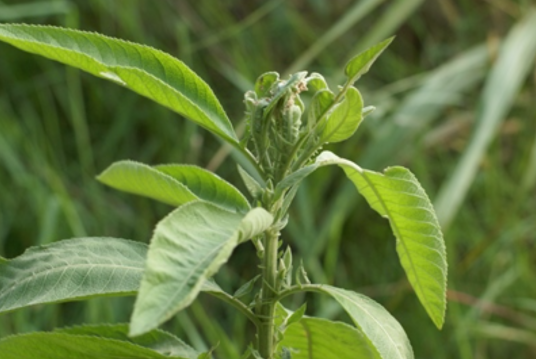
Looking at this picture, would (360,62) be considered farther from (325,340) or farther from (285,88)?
(325,340)

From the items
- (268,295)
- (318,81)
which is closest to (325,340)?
(268,295)

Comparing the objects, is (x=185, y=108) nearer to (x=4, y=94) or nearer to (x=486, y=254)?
(x=486, y=254)

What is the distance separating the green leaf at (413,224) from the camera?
496 millimetres

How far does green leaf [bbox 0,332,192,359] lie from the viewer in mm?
490

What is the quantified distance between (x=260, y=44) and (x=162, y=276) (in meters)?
1.88

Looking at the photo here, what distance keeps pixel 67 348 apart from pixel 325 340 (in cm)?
17

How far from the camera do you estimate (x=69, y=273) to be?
472 mm

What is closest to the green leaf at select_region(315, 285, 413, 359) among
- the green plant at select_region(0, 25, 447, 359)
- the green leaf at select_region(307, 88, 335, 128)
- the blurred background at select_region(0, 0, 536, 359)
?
the green plant at select_region(0, 25, 447, 359)

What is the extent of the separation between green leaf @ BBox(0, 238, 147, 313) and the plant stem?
7 cm

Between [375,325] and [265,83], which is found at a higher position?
[265,83]

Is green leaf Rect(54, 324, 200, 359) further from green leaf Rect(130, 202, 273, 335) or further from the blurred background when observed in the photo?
the blurred background

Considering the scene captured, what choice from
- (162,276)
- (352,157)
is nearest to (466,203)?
(352,157)

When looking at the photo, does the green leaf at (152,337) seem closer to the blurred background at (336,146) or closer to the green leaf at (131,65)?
the green leaf at (131,65)

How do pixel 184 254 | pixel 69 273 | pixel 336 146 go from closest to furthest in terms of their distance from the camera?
1. pixel 184 254
2. pixel 69 273
3. pixel 336 146
